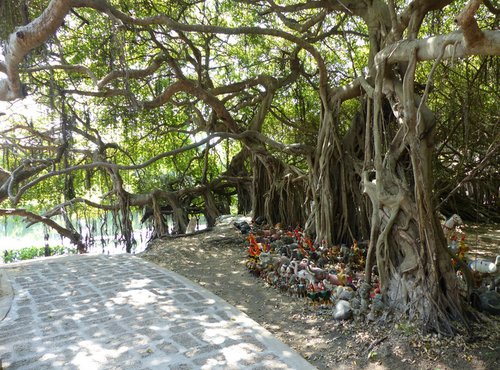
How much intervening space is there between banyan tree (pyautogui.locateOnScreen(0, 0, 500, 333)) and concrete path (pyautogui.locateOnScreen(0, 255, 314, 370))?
1302 millimetres

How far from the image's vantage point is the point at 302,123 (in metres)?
7.75

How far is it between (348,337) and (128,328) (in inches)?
67.9

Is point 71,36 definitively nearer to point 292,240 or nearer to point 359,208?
point 292,240

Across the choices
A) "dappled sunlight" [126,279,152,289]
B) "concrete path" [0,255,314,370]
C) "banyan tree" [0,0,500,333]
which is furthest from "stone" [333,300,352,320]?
"dappled sunlight" [126,279,152,289]

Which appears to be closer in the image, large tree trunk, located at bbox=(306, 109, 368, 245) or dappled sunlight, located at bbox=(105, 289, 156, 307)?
dappled sunlight, located at bbox=(105, 289, 156, 307)

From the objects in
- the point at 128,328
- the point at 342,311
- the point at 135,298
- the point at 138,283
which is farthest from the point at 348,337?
the point at 138,283

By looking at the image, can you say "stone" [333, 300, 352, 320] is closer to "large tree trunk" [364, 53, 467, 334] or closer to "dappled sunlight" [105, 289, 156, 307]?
"large tree trunk" [364, 53, 467, 334]

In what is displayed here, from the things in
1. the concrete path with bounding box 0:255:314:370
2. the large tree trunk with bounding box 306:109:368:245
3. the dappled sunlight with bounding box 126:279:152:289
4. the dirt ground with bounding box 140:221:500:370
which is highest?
the large tree trunk with bounding box 306:109:368:245

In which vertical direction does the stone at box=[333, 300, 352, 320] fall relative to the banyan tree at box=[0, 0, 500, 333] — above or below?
below

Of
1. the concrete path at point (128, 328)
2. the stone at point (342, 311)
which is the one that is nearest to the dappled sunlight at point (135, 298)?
the concrete path at point (128, 328)

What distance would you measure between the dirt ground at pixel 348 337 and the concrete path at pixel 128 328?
21 centimetres

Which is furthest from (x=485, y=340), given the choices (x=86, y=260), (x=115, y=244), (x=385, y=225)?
(x=115, y=244)

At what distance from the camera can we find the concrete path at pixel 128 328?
2883 mm

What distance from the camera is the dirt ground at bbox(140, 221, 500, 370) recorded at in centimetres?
284
